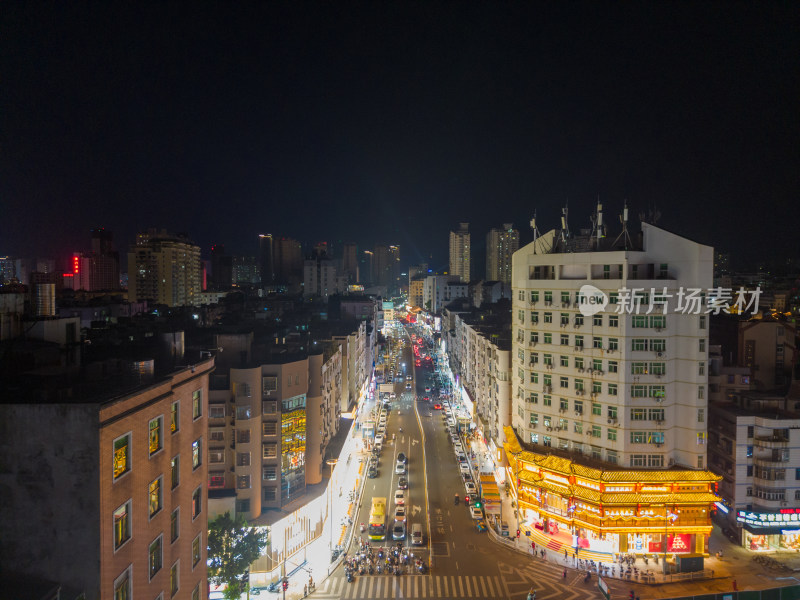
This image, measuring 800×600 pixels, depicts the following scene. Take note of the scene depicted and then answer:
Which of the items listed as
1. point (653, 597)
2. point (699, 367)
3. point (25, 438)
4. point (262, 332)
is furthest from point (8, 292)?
point (699, 367)

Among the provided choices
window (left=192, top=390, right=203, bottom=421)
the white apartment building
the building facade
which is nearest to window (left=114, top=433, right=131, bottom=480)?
the building facade

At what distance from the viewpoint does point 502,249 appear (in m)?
190

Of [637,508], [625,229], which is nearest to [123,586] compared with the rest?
[637,508]

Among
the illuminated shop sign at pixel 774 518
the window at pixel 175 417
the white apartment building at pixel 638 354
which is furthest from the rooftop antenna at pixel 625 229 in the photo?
the window at pixel 175 417

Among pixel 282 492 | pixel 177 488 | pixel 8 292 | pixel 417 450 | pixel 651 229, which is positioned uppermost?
pixel 651 229

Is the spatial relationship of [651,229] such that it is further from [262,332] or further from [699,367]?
[262,332]

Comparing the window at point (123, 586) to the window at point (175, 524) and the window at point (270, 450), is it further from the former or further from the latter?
the window at point (270, 450)

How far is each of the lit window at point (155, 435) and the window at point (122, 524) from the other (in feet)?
5.62

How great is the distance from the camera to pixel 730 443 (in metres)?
34.8

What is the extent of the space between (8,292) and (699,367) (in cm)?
3708

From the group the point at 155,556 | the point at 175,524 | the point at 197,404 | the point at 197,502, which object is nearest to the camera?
the point at 155,556

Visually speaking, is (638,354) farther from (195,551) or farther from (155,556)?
(155,556)

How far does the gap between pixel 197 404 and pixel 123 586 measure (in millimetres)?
6497

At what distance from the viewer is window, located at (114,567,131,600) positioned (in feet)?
39.2
